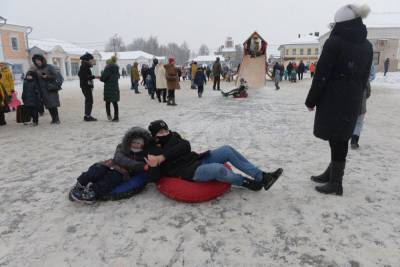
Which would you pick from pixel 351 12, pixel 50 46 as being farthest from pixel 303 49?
pixel 351 12

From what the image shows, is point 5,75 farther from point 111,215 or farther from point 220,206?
point 220,206

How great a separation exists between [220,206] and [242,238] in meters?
0.63

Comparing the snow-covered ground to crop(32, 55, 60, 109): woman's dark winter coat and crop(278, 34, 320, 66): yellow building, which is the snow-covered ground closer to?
crop(32, 55, 60, 109): woman's dark winter coat

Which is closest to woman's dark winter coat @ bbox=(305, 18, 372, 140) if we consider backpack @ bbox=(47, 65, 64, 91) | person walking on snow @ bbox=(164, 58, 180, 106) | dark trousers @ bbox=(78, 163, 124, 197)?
dark trousers @ bbox=(78, 163, 124, 197)

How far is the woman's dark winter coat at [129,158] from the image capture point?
141 inches

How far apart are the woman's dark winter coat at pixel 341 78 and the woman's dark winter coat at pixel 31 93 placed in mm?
6374

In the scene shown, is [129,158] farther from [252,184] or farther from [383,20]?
[383,20]

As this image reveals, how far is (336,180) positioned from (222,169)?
4.18ft

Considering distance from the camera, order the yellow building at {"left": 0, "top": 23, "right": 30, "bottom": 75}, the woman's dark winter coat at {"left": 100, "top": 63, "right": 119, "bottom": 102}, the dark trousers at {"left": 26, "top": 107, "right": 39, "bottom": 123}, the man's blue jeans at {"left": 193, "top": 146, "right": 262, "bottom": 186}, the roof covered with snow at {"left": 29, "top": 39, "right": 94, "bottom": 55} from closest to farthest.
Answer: the man's blue jeans at {"left": 193, "top": 146, "right": 262, "bottom": 186}, the dark trousers at {"left": 26, "top": 107, "right": 39, "bottom": 123}, the woman's dark winter coat at {"left": 100, "top": 63, "right": 119, "bottom": 102}, the yellow building at {"left": 0, "top": 23, "right": 30, "bottom": 75}, the roof covered with snow at {"left": 29, "top": 39, "right": 94, "bottom": 55}

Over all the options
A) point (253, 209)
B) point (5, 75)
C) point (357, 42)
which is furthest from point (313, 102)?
point (5, 75)

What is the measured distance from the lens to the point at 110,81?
786 centimetres

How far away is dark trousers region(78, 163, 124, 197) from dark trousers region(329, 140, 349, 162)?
2.33 meters

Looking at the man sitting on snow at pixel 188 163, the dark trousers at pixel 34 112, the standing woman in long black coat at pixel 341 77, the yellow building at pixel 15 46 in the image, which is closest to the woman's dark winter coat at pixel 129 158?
the man sitting on snow at pixel 188 163

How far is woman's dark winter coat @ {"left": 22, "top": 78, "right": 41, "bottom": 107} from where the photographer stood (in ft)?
24.0
